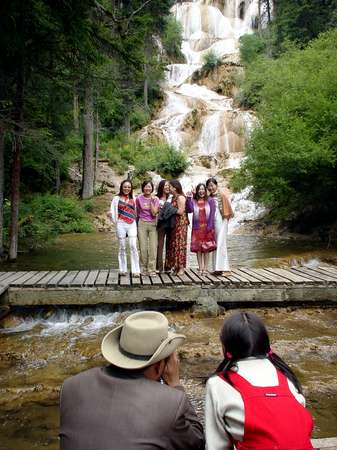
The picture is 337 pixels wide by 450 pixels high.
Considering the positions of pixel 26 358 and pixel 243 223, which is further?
pixel 243 223

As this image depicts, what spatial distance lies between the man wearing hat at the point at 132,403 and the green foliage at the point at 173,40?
43.6 metres

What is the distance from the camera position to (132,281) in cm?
741

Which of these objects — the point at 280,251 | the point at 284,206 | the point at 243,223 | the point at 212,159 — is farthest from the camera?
the point at 212,159

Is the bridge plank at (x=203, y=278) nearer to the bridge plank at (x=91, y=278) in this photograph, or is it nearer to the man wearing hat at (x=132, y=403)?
the bridge plank at (x=91, y=278)

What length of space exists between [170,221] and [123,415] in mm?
6021

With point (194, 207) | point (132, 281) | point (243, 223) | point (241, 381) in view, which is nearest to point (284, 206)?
point (243, 223)

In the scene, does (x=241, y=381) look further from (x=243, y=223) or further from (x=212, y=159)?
(x=212, y=159)

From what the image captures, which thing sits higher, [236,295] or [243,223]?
[243,223]

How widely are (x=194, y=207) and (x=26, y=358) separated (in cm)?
403

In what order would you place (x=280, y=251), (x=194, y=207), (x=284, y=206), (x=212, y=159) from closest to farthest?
1. (x=194, y=207)
2. (x=280, y=251)
3. (x=284, y=206)
4. (x=212, y=159)

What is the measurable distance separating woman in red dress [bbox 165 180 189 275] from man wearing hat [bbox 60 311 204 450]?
5.75 m

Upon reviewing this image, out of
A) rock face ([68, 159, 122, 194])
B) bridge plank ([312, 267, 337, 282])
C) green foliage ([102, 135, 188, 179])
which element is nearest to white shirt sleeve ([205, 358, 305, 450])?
bridge plank ([312, 267, 337, 282])

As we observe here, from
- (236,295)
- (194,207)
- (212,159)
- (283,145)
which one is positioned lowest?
(236,295)

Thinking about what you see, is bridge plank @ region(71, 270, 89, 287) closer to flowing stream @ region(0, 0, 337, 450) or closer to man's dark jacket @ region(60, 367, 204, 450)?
flowing stream @ region(0, 0, 337, 450)
